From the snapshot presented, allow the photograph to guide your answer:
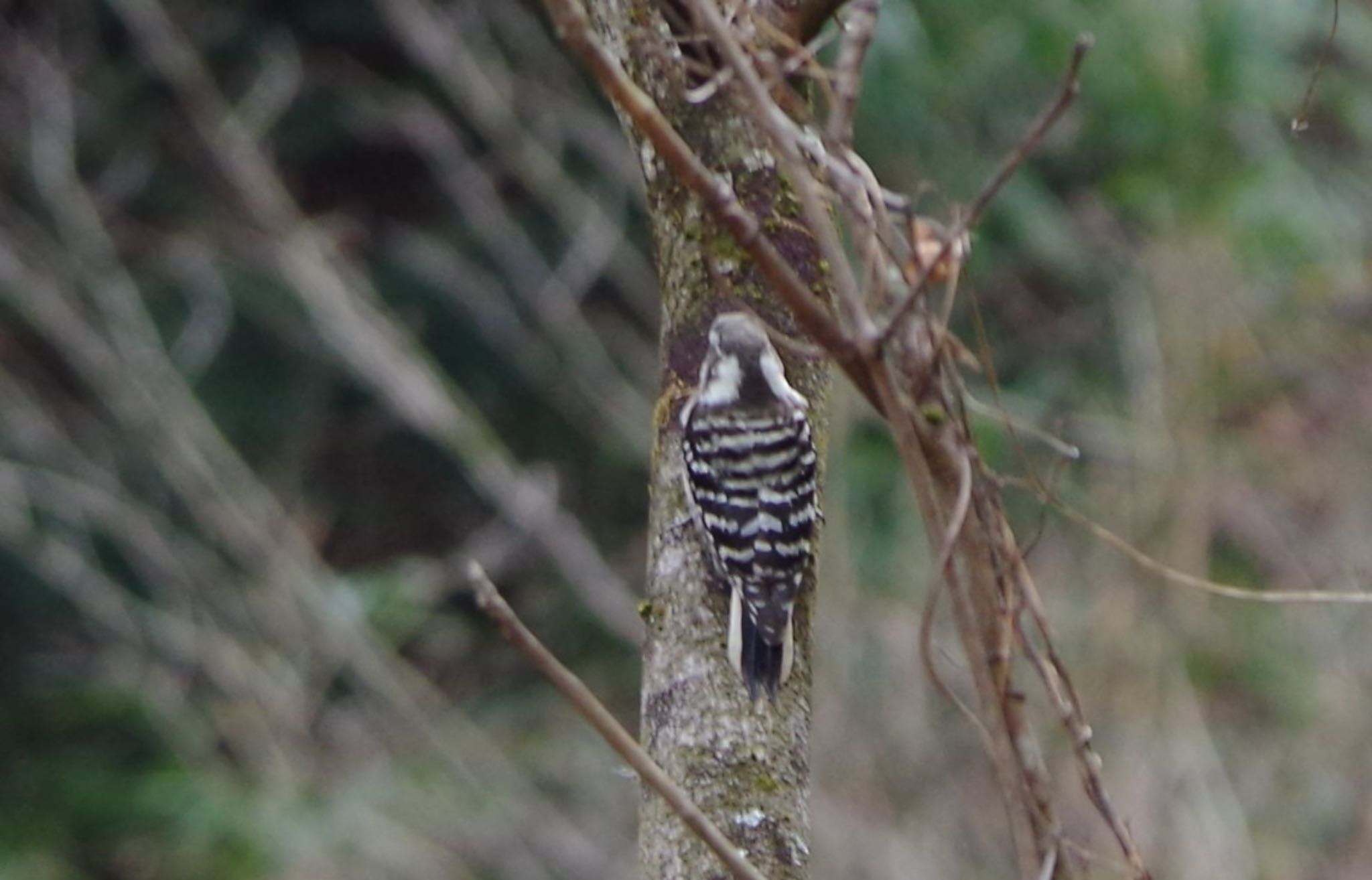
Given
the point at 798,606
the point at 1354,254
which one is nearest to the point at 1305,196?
the point at 1354,254

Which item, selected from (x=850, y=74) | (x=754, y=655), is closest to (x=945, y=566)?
(x=754, y=655)

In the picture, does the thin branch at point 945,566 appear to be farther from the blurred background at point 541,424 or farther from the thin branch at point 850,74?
the blurred background at point 541,424

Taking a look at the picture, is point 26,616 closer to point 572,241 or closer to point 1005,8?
point 572,241

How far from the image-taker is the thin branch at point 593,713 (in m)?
1.42

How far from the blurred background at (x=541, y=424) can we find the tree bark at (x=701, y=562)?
3.00m

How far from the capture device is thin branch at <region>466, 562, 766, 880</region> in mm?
1424

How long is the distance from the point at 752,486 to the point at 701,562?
0.61ft

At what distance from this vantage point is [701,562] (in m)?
2.10

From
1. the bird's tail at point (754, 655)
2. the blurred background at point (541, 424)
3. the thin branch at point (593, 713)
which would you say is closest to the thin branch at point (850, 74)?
the bird's tail at point (754, 655)

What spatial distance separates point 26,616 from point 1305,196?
4.40 metres

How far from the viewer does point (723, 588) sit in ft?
6.65

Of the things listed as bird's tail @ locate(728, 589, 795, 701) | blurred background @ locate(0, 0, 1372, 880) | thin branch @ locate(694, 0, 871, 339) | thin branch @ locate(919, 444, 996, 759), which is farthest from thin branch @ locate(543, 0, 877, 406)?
blurred background @ locate(0, 0, 1372, 880)

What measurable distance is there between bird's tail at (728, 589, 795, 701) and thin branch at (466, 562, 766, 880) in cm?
41

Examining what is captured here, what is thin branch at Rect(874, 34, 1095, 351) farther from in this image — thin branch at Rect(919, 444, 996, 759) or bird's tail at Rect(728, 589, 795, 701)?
bird's tail at Rect(728, 589, 795, 701)
